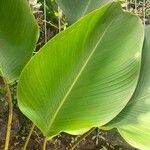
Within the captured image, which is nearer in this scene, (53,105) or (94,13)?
(94,13)

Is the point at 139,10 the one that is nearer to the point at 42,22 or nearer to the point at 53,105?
the point at 42,22

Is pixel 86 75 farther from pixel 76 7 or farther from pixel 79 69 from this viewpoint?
pixel 76 7

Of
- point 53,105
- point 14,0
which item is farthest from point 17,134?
point 14,0

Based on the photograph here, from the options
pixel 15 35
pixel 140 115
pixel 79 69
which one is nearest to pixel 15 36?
pixel 15 35

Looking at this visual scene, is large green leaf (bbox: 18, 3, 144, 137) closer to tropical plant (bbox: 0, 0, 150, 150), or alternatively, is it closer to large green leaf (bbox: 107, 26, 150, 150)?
tropical plant (bbox: 0, 0, 150, 150)

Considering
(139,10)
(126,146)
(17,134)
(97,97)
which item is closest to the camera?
(97,97)

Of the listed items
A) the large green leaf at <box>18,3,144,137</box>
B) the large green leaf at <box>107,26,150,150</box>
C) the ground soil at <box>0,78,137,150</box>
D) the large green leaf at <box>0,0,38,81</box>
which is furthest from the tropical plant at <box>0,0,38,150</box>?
the ground soil at <box>0,78,137,150</box>

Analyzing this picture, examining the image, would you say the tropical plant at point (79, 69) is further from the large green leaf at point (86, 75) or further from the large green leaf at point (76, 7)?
the large green leaf at point (76, 7)
